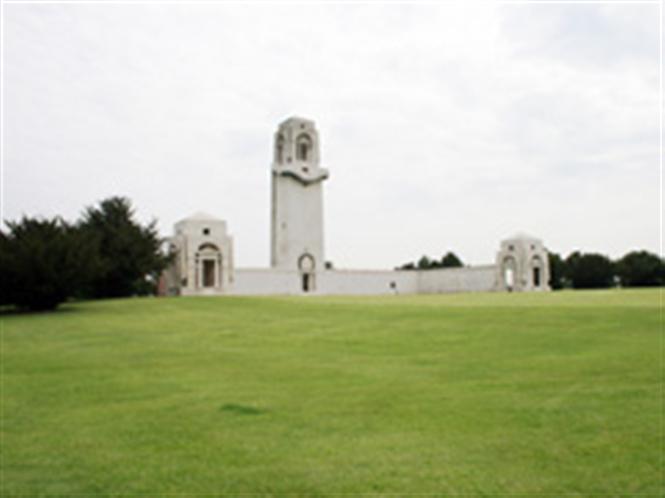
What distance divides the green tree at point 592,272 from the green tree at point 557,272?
4.22 ft

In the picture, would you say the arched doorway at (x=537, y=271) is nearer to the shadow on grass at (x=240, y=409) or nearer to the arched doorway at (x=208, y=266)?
the arched doorway at (x=208, y=266)

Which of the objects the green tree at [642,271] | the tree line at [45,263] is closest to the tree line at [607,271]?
the green tree at [642,271]

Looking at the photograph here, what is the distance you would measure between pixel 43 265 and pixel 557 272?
212 ft

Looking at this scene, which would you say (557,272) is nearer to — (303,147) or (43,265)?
(303,147)

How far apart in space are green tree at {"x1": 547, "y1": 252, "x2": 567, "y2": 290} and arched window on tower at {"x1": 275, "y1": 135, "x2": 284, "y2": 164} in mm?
36959

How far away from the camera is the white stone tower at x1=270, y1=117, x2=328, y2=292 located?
164 feet

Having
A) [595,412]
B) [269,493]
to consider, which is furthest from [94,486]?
[595,412]

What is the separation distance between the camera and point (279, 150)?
173 ft

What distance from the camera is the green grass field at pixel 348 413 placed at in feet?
17.5

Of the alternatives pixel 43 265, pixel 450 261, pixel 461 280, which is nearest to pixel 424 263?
pixel 450 261

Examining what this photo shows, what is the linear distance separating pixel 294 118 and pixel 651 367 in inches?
1752

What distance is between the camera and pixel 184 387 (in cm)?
920

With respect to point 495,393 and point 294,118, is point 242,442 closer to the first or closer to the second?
point 495,393

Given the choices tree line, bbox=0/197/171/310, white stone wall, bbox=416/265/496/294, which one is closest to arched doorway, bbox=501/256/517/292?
white stone wall, bbox=416/265/496/294
